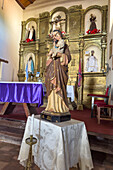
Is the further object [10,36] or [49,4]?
[49,4]

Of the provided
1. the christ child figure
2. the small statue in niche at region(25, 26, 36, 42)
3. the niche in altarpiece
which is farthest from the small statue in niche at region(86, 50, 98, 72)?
the christ child figure

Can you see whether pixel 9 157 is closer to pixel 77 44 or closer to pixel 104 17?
pixel 77 44

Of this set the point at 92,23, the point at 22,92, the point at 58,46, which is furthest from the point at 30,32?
the point at 58,46

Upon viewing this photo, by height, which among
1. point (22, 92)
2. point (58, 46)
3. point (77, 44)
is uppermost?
point (77, 44)

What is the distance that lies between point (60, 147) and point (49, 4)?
28.6ft

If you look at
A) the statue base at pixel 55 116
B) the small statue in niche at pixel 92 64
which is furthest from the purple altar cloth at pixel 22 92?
the small statue in niche at pixel 92 64

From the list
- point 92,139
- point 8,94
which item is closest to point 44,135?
point 92,139

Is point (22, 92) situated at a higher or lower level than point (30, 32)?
lower

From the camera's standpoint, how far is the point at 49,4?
26.9 feet

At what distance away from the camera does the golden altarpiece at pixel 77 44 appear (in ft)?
22.2

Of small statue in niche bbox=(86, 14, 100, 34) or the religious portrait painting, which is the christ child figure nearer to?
small statue in niche bbox=(86, 14, 100, 34)

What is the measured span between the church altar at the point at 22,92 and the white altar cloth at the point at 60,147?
143cm

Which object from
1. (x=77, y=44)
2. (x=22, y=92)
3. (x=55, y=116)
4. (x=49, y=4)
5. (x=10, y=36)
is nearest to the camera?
(x=55, y=116)

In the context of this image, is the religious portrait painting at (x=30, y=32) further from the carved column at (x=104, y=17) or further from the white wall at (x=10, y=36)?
the carved column at (x=104, y=17)
